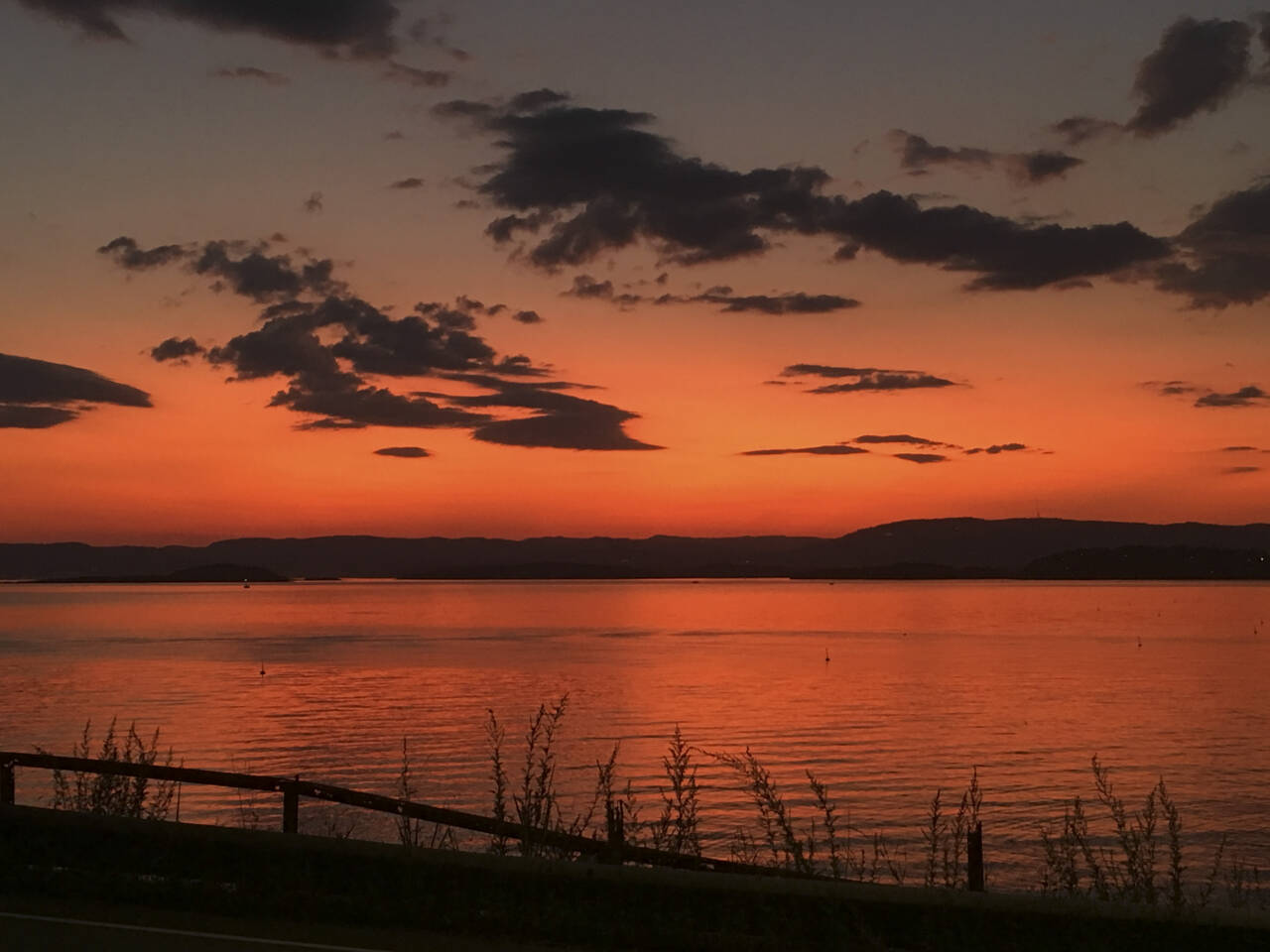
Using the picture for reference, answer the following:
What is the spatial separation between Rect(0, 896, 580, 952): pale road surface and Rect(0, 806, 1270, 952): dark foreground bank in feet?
0.64

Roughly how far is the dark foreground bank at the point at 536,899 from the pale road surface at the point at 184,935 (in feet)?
0.64

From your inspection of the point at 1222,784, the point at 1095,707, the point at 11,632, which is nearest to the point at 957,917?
the point at 1222,784

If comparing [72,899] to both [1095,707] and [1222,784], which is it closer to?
[1222,784]

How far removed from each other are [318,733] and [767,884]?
49.8m

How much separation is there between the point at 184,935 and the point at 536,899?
3.24 meters

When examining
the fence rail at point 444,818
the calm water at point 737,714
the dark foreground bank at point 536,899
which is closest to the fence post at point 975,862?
the dark foreground bank at point 536,899

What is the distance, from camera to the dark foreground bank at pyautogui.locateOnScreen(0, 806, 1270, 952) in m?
11.0

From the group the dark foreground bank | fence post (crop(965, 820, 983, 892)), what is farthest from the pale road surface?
fence post (crop(965, 820, 983, 892))

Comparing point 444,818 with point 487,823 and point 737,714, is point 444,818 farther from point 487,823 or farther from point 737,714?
point 737,714

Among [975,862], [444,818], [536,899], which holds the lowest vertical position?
[536,899]

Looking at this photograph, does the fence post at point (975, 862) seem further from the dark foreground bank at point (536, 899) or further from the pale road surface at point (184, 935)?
the pale road surface at point (184, 935)

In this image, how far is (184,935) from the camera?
432 inches

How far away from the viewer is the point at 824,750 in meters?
54.2

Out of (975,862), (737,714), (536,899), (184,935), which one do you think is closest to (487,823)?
(536,899)
